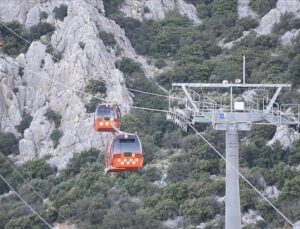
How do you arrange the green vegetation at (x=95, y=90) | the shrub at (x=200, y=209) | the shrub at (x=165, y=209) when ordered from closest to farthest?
1. the shrub at (x=200, y=209)
2. the shrub at (x=165, y=209)
3. the green vegetation at (x=95, y=90)

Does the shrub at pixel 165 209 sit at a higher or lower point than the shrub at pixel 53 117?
lower

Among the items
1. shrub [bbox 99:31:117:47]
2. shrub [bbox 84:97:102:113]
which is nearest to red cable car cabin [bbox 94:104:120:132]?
shrub [bbox 84:97:102:113]

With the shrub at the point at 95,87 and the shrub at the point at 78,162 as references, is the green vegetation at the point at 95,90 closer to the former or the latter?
the shrub at the point at 95,87

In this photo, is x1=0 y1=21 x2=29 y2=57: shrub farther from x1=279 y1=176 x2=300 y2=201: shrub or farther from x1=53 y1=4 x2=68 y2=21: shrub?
x1=279 y1=176 x2=300 y2=201: shrub

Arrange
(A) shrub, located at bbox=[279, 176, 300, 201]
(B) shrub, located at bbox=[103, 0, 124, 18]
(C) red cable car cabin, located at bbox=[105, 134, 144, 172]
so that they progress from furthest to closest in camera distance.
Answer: (B) shrub, located at bbox=[103, 0, 124, 18]
(A) shrub, located at bbox=[279, 176, 300, 201]
(C) red cable car cabin, located at bbox=[105, 134, 144, 172]

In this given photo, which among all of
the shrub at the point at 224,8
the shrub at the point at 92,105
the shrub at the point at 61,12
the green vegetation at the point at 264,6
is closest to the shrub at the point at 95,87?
the shrub at the point at 92,105

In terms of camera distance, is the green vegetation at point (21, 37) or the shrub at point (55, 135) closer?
the shrub at point (55, 135)

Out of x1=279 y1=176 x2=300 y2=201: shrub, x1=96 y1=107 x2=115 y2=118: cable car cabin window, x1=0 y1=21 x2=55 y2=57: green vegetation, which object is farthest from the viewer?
x1=0 y1=21 x2=55 y2=57: green vegetation

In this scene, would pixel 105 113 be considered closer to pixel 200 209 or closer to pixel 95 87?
pixel 200 209
